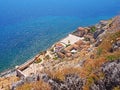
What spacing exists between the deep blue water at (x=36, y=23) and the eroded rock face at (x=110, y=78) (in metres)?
45.9

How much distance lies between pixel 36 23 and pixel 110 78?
94688 mm

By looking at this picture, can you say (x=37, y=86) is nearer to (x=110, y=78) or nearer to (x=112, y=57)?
(x=110, y=78)

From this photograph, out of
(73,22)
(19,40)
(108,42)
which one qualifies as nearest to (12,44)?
(19,40)

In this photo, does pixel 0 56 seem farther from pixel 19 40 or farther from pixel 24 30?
pixel 24 30

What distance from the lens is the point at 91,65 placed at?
2011 cm

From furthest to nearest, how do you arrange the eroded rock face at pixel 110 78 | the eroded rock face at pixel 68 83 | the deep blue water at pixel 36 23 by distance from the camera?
the deep blue water at pixel 36 23, the eroded rock face at pixel 68 83, the eroded rock face at pixel 110 78

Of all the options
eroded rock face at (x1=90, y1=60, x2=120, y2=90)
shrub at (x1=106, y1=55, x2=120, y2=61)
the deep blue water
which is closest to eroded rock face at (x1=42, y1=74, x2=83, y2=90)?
eroded rock face at (x1=90, y1=60, x2=120, y2=90)

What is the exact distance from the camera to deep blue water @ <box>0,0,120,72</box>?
2923 inches

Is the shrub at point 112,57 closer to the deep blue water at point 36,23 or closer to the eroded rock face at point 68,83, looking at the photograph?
the eroded rock face at point 68,83

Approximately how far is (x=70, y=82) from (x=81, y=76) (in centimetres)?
90

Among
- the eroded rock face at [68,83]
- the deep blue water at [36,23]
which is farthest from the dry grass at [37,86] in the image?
the deep blue water at [36,23]

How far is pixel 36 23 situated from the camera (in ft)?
364

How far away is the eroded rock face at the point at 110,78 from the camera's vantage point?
17516 millimetres

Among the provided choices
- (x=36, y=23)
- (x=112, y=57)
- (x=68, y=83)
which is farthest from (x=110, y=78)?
(x=36, y=23)
